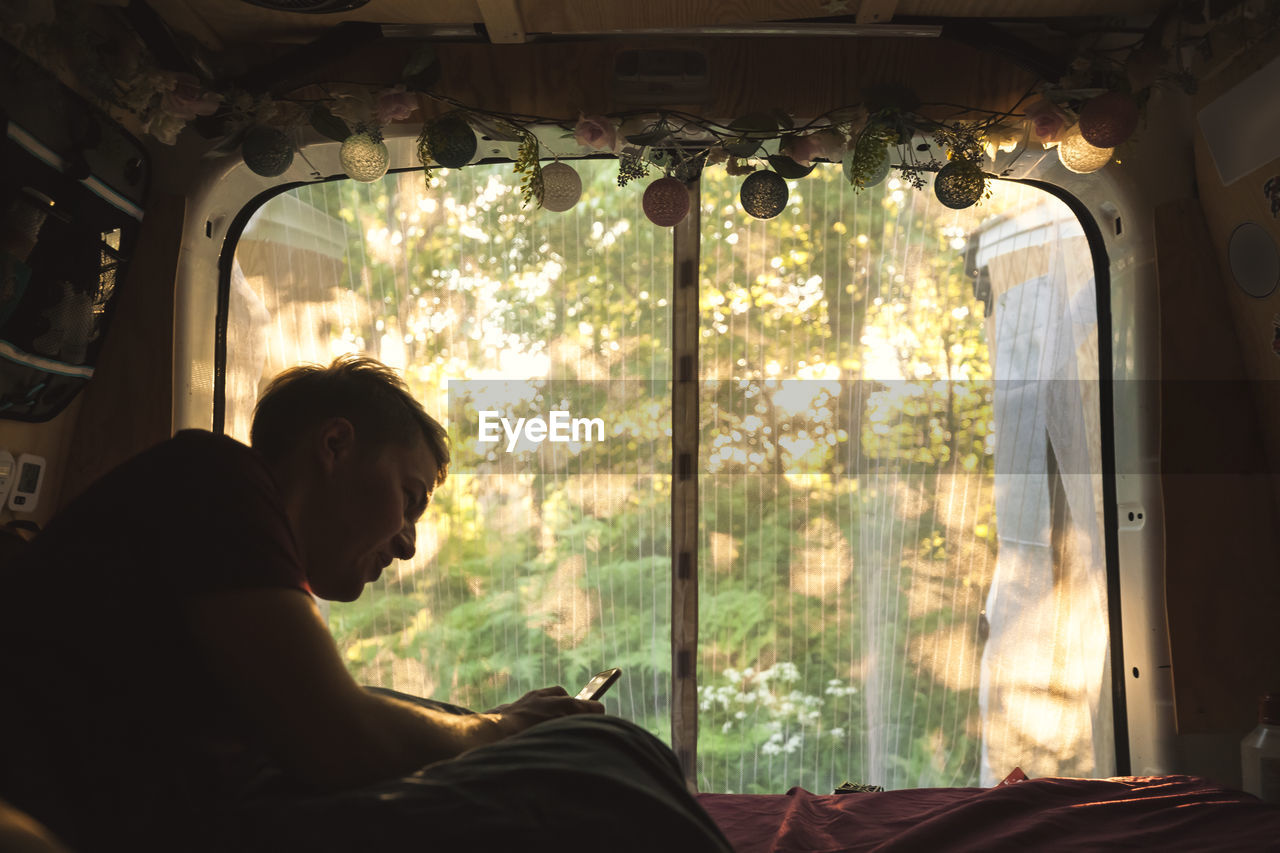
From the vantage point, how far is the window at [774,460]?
273 cm

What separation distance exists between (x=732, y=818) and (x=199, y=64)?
209 centimetres

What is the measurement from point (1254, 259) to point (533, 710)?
1970mm

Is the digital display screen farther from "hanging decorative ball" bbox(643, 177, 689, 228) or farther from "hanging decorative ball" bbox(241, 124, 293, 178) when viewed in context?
"hanging decorative ball" bbox(643, 177, 689, 228)

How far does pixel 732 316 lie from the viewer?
8.97 feet

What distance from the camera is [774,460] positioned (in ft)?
8.96

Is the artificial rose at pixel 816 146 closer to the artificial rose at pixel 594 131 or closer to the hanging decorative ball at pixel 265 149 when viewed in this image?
the artificial rose at pixel 594 131

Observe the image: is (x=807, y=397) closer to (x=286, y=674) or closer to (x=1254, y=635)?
(x=1254, y=635)

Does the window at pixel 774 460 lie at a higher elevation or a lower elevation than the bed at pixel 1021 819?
higher

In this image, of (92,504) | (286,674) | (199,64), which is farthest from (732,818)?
(199,64)

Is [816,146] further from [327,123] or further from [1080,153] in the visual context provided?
[327,123]

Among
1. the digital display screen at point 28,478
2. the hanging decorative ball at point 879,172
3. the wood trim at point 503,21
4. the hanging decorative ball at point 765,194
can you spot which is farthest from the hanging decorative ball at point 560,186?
the digital display screen at point 28,478

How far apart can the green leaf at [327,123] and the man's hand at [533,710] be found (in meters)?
1.64

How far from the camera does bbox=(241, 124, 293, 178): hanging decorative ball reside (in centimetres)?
→ 231

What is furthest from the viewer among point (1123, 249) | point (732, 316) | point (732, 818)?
point (732, 316)
